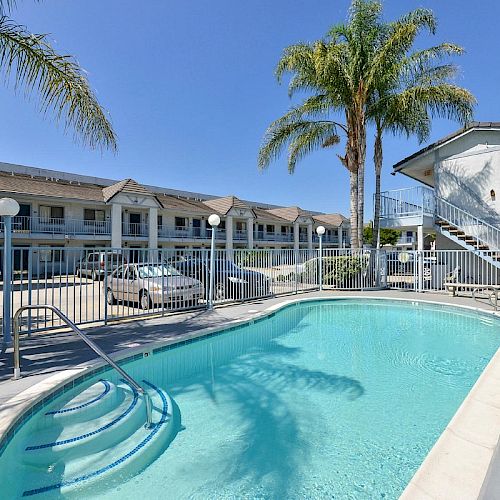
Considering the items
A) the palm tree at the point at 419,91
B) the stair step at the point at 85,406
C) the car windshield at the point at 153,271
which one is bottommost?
the stair step at the point at 85,406

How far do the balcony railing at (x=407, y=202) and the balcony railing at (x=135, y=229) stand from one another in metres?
21.2

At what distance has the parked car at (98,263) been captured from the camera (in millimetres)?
7730

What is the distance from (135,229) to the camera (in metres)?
30.4

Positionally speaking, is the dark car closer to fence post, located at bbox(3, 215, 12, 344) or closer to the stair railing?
fence post, located at bbox(3, 215, 12, 344)

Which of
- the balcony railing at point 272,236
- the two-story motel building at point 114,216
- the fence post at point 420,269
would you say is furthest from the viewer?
the balcony railing at point 272,236

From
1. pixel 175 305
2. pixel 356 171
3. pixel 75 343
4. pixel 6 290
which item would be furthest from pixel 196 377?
pixel 356 171

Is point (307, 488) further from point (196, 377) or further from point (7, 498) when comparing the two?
point (196, 377)

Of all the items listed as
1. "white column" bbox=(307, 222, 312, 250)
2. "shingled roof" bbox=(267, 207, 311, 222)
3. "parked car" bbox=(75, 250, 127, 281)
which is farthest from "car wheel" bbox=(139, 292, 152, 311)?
"white column" bbox=(307, 222, 312, 250)

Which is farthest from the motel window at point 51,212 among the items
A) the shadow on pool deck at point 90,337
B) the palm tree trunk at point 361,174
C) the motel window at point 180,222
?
the palm tree trunk at point 361,174

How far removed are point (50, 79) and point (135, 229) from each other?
24584 millimetres

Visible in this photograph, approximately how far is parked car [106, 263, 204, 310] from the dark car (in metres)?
0.39

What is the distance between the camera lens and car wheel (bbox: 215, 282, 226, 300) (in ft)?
37.4

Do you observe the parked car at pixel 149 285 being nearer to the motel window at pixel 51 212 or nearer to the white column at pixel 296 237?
the motel window at pixel 51 212

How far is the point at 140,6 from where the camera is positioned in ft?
34.8
